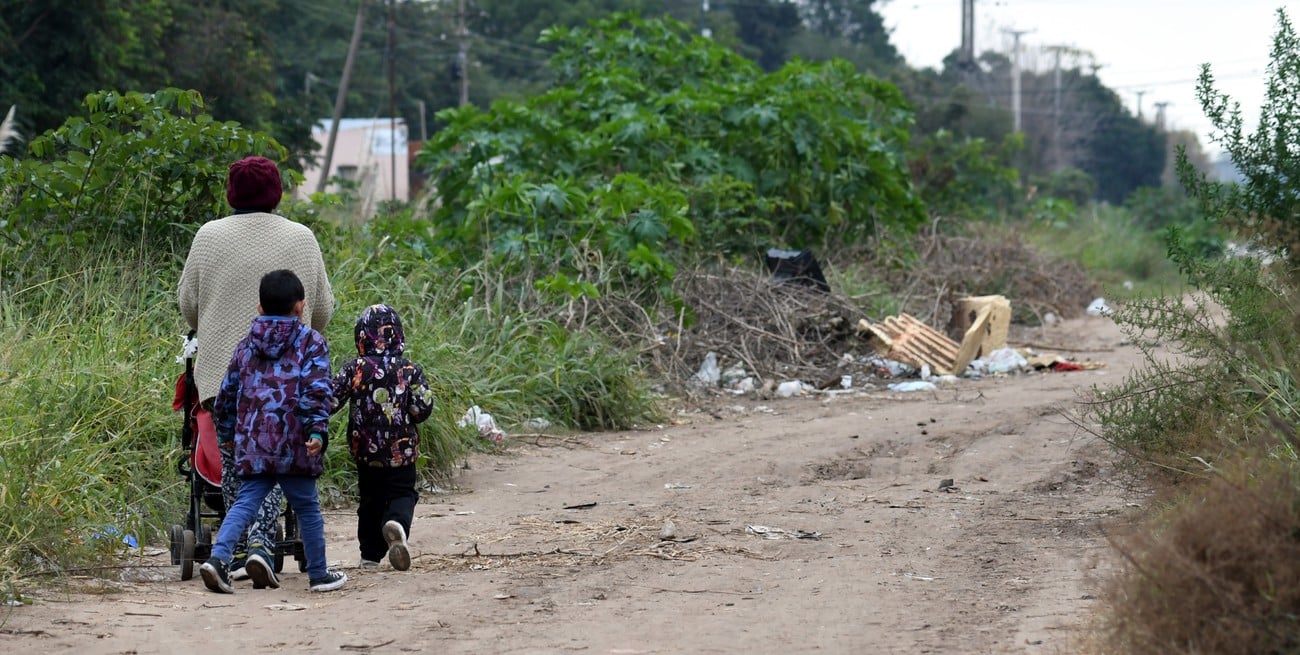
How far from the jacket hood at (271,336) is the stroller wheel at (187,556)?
3.06 feet

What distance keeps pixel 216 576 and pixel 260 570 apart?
0.58ft

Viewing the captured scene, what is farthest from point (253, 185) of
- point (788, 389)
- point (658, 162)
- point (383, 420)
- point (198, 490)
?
point (658, 162)

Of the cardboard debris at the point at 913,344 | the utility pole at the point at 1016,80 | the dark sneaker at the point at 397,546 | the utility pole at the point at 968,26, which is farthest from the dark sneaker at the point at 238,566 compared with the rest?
the utility pole at the point at 1016,80

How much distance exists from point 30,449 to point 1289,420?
5.48m

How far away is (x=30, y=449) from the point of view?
6.06 m

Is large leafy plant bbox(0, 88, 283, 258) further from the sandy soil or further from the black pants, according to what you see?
the black pants

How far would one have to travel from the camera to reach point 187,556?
5.85 meters

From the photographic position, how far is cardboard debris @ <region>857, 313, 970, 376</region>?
14422mm

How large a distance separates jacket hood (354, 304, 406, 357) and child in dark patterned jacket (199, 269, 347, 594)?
0.54 m

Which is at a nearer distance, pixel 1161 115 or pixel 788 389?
pixel 788 389

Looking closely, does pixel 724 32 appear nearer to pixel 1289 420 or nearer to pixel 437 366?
pixel 437 366

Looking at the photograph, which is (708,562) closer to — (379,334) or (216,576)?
(379,334)

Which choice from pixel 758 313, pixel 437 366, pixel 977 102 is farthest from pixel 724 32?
pixel 437 366

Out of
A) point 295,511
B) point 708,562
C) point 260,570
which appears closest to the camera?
point 260,570
